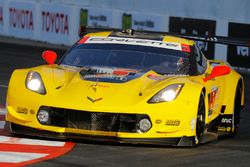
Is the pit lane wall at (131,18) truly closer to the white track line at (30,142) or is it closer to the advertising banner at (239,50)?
the advertising banner at (239,50)

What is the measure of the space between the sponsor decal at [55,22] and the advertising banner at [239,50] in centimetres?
629

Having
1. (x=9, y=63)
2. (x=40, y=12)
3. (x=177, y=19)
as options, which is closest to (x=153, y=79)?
(x=9, y=63)

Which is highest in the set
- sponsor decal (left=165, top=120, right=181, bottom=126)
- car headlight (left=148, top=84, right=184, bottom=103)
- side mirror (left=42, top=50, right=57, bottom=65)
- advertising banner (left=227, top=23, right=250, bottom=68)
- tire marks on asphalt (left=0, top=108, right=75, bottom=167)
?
side mirror (left=42, top=50, right=57, bottom=65)

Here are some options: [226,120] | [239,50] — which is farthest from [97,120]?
[239,50]

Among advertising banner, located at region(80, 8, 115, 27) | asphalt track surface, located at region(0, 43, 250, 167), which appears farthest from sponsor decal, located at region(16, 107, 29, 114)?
advertising banner, located at region(80, 8, 115, 27)

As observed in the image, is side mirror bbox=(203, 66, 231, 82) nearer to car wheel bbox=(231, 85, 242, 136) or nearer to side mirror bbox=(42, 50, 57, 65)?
car wheel bbox=(231, 85, 242, 136)

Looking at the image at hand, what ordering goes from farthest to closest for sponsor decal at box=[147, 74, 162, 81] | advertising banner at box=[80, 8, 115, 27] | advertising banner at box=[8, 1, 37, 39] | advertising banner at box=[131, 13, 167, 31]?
1. advertising banner at box=[8, 1, 37, 39]
2. advertising banner at box=[80, 8, 115, 27]
3. advertising banner at box=[131, 13, 167, 31]
4. sponsor decal at box=[147, 74, 162, 81]

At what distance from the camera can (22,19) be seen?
27516 millimetres

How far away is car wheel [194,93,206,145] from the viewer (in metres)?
8.87

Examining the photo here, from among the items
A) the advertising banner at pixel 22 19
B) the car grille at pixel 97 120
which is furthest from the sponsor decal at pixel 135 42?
the advertising banner at pixel 22 19

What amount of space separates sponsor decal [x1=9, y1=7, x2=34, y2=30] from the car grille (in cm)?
1878

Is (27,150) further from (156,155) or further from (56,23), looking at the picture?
(56,23)

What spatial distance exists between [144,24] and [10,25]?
586 centimetres

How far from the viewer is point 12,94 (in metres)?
8.81
